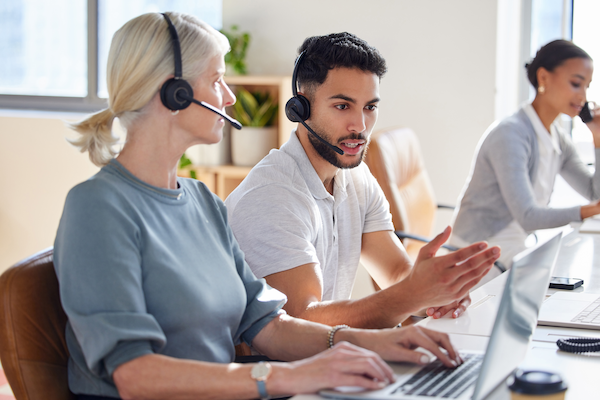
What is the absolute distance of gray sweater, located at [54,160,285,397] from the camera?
87 centimetres

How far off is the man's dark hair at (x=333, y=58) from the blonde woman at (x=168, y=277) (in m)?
0.39

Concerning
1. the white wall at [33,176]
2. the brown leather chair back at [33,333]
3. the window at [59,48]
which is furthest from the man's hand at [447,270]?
the window at [59,48]

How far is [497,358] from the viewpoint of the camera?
0.77 meters

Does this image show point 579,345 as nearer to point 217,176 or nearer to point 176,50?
point 176,50

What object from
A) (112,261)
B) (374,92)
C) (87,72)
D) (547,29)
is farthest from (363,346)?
(87,72)

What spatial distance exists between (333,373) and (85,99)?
297 centimetres

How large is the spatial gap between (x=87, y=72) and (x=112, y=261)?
2.79 metres

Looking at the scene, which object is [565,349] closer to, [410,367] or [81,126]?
[410,367]

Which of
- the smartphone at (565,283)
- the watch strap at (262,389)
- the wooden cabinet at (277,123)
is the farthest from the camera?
the wooden cabinet at (277,123)

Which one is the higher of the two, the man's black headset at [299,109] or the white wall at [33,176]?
the man's black headset at [299,109]

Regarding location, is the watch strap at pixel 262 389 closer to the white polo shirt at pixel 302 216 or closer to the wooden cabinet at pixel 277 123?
the white polo shirt at pixel 302 216

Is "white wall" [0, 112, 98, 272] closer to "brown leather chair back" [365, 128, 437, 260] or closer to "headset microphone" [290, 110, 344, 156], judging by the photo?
"brown leather chair back" [365, 128, 437, 260]

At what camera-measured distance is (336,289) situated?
4.99ft

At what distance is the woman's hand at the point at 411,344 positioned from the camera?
3.04 ft
